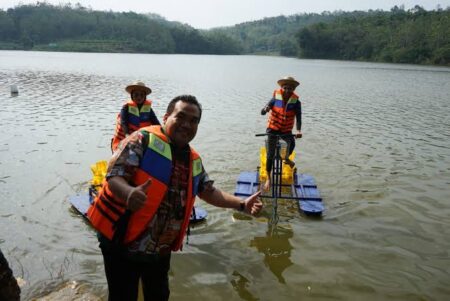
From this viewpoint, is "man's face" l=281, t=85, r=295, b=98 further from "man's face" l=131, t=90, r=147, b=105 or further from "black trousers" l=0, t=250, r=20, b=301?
"black trousers" l=0, t=250, r=20, b=301

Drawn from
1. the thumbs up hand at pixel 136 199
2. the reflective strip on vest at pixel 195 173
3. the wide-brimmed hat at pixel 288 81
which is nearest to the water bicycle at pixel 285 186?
the wide-brimmed hat at pixel 288 81

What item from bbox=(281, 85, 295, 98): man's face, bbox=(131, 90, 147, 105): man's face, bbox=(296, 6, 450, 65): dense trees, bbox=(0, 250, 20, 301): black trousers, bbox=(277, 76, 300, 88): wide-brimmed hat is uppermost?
bbox=(296, 6, 450, 65): dense trees

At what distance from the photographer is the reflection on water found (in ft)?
20.2

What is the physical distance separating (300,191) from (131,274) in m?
6.02

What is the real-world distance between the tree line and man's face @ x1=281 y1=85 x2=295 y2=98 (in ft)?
272

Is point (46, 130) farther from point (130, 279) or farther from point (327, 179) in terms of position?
point (130, 279)

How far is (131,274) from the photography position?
3234 millimetres

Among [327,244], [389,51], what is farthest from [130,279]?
[389,51]

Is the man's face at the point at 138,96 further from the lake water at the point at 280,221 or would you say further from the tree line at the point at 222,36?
the tree line at the point at 222,36

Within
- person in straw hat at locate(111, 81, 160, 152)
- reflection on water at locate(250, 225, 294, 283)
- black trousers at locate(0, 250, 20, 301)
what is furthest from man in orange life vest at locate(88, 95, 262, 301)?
person in straw hat at locate(111, 81, 160, 152)

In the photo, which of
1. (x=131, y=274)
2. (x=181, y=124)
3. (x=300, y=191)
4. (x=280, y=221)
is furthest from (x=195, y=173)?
(x=300, y=191)

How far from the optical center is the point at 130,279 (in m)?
3.26

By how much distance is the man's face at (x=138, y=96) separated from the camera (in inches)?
298

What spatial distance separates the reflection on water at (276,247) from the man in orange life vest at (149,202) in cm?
303
